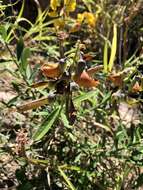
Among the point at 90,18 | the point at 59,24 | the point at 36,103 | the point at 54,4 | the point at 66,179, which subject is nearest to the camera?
the point at 36,103

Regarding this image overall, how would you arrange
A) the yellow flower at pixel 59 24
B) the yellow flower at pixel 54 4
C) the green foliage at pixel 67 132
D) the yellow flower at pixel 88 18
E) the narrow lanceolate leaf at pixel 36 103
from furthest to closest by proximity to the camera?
the yellow flower at pixel 88 18 → the yellow flower at pixel 59 24 → the yellow flower at pixel 54 4 → the green foliage at pixel 67 132 → the narrow lanceolate leaf at pixel 36 103

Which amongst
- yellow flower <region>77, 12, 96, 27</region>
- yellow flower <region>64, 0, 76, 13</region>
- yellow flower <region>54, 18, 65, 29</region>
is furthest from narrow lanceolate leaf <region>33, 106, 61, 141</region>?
yellow flower <region>77, 12, 96, 27</region>

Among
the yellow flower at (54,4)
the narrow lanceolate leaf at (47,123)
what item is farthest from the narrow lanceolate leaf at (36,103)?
the yellow flower at (54,4)

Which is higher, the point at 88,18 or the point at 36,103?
the point at 88,18

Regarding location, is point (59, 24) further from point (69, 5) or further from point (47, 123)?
point (47, 123)

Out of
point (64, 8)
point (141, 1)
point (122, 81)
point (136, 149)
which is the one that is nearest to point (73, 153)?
point (136, 149)

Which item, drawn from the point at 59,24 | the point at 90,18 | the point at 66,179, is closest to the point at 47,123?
the point at 66,179

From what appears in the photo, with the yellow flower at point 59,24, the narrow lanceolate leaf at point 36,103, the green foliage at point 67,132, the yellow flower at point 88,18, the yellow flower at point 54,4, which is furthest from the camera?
the yellow flower at point 88,18

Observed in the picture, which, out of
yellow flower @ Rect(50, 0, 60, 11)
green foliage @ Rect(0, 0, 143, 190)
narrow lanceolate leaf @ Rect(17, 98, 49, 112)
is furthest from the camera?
yellow flower @ Rect(50, 0, 60, 11)

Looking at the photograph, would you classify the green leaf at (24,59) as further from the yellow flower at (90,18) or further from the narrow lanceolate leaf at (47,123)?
the yellow flower at (90,18)

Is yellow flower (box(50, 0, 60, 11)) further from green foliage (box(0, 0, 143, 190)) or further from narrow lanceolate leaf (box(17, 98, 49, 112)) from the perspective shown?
narrow lanceolate leaf (box(17, 98, 49, 112))

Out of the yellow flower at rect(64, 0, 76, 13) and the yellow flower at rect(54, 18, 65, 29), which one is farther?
the yellow flower at rect(54, 18, 65, 29)

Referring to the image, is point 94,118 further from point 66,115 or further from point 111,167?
point 66,115
